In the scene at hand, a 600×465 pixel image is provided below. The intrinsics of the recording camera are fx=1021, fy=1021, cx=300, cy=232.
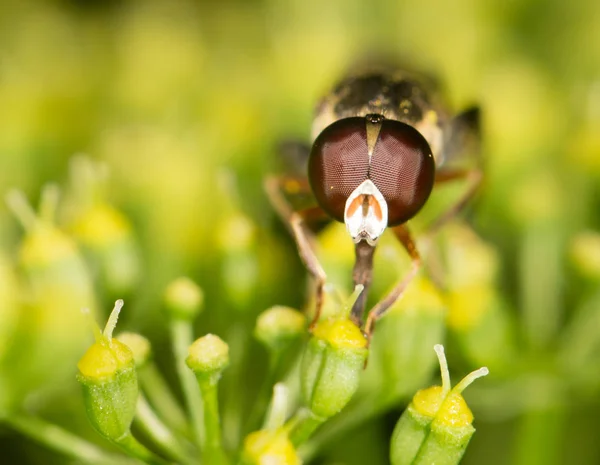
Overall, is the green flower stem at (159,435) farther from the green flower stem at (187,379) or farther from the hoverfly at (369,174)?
the hoverfly at (369,174)

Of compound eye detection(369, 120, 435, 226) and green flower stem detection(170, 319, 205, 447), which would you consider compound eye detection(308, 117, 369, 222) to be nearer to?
compound eye detection(369, 120, 435, 226)

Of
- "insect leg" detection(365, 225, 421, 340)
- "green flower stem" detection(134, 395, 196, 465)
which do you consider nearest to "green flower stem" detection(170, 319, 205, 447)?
"green flower stem" detection(134, 395, 196, 465)

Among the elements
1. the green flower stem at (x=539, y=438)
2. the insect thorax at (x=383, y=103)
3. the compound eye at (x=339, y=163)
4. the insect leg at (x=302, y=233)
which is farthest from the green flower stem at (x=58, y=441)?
the green flower stem at (x=539, y=438)

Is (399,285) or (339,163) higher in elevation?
(339,163)

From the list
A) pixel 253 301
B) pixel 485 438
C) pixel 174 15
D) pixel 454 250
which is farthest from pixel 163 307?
pixel 174 15

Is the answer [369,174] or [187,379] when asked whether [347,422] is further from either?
[369,174]

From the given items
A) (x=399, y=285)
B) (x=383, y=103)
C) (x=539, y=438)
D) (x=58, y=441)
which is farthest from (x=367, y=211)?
(x=539, y=438)
